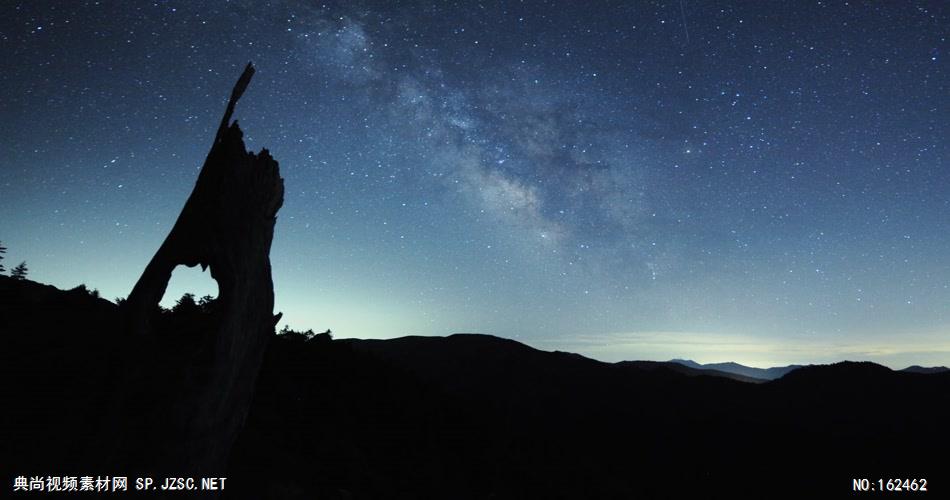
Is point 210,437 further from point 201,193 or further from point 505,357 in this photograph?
point 505,357

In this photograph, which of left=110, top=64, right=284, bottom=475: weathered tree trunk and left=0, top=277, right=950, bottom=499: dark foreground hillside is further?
left=0, top=277, right=950, bottom=499: dark foreground hillside

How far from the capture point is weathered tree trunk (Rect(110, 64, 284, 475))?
438cm

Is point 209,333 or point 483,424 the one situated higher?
point 209,333

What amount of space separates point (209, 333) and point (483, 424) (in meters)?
20.4

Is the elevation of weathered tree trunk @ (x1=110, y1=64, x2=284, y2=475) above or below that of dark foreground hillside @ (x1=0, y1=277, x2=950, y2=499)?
above

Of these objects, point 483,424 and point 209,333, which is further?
point 483,424

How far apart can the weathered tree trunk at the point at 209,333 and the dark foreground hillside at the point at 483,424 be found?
0.19m

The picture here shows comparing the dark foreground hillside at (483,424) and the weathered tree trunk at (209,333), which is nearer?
the weathered tree trunk at (209,333)

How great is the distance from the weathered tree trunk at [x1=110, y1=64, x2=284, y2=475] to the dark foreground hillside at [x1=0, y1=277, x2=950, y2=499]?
0.19 metres

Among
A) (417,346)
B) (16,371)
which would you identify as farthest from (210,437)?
(417,346)

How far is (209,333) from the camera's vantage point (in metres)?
4.70

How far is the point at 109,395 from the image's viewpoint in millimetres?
4398

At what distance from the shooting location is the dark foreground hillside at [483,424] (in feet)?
29.0

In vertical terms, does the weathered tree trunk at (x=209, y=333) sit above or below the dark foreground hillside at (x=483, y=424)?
above
